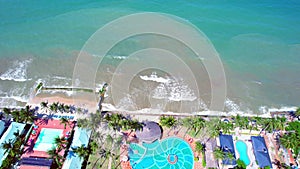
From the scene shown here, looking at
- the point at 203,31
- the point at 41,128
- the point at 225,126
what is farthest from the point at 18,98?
the point at 203,31

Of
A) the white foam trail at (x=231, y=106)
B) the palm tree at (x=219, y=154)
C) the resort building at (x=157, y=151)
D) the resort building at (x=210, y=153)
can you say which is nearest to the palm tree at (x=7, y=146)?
the resort building at (x=157, y=151)

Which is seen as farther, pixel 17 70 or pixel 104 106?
pixel 17 70

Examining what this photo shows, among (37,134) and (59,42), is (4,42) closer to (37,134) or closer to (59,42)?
(59,42)

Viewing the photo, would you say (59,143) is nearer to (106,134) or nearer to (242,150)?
(106,134)

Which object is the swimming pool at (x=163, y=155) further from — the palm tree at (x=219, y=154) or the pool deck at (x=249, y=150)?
the pool deck at (x=249, y=150)

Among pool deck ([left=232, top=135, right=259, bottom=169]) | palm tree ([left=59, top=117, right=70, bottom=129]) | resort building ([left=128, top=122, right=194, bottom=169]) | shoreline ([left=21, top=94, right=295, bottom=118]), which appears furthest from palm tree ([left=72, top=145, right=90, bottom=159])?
pool deck ([left=232, top=135, right=259, bottom=169])

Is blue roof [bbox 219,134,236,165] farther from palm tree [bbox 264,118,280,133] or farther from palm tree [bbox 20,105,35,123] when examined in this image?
palm tree [bbox 20,105,35,123]

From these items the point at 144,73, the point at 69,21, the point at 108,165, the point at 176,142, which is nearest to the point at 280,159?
the point at 176,142
